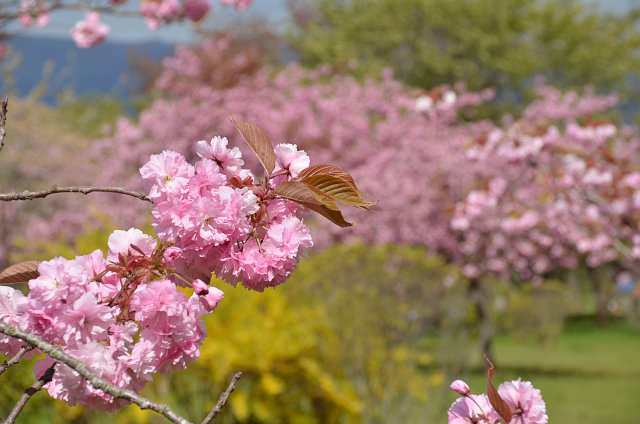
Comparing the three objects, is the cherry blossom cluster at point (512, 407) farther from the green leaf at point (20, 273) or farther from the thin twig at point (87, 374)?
the green leaf at point (20, 273)

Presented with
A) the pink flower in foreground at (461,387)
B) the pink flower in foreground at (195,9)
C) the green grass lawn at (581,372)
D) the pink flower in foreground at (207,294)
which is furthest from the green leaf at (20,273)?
the green grass lawn at (581,372)

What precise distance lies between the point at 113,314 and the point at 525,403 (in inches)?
28.4

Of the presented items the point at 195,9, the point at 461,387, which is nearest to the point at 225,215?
the point at 461,387

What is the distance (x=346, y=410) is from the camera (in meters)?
6.14

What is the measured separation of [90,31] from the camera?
22.0ft

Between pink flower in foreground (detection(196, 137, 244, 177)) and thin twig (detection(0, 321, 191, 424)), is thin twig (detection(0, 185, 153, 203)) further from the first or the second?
thin twig (detection(0, 321, 191, 424))

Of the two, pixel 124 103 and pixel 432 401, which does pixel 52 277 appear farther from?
pixel 124 103

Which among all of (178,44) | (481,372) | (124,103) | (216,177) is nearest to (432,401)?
(216,177)

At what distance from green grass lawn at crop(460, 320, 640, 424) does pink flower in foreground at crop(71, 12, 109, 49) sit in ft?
21.9

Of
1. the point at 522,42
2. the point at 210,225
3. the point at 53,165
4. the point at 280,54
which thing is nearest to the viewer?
the point at 210,225

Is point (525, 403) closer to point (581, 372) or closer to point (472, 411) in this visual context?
point (472, 411)

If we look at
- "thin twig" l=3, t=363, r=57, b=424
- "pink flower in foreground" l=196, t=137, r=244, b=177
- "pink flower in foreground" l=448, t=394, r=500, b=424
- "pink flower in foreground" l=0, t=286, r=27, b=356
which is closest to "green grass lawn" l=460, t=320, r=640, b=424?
"pink flower in foreground" l=448, t=394, r=500, b=424

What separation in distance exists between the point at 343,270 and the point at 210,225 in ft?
19.4

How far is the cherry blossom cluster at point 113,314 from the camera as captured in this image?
1183 mm
